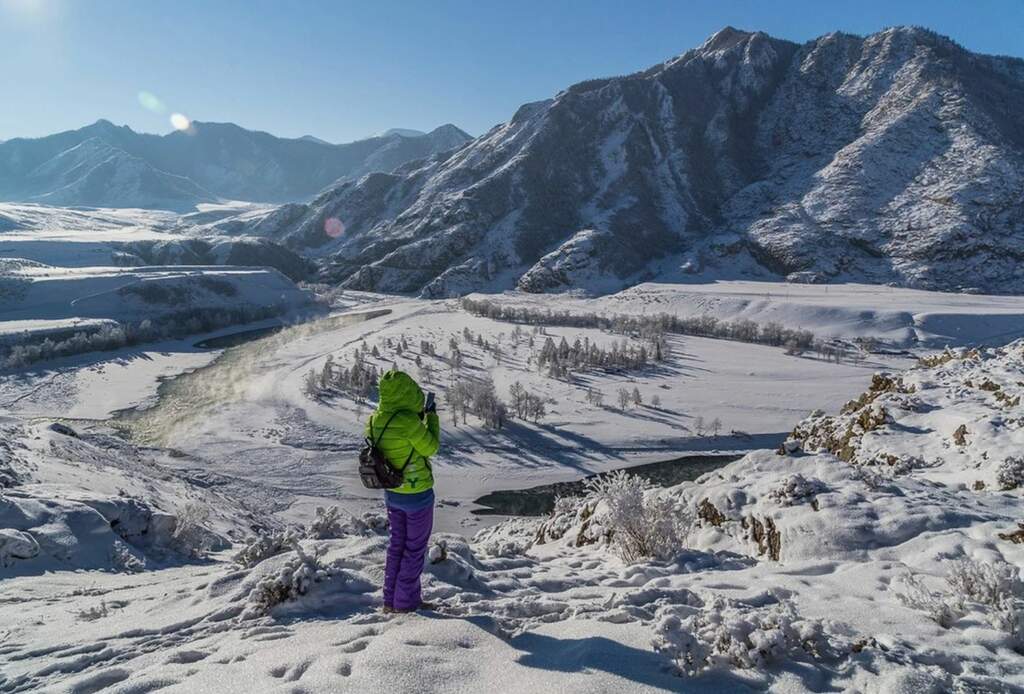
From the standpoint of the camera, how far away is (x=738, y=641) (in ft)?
15.5

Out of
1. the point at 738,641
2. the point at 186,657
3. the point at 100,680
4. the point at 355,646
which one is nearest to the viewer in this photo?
the point at 738,641

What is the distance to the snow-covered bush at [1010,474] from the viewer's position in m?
9.84

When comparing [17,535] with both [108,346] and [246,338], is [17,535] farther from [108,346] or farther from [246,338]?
[246,338]

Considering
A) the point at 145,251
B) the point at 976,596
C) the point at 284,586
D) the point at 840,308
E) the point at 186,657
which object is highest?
the point at 145,251

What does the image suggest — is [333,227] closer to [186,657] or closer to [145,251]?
[145,251]

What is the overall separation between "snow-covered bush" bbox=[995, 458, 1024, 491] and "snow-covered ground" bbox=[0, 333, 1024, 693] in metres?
0.03

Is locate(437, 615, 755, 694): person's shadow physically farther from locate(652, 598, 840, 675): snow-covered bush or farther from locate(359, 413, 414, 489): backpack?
locate(359, 413, 414, 489): backpack

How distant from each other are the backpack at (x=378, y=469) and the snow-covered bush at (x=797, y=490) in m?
7.61

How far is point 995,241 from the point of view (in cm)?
11188

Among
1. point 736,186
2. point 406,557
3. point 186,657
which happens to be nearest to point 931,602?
point 406,557

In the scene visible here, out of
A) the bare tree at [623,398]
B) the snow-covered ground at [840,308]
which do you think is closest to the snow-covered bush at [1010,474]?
the bare tree at [623,398]

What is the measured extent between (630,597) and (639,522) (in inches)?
112

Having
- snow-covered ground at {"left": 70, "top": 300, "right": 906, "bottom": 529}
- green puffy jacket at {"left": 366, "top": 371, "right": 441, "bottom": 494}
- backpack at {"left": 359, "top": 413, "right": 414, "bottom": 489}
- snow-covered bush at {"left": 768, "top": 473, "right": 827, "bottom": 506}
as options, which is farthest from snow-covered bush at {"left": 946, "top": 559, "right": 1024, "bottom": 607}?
snow-covered ground at {"left": 70, "top": 300, "right": 906, "bottom": 529}

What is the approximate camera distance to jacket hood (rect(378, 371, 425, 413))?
6.15 metres
